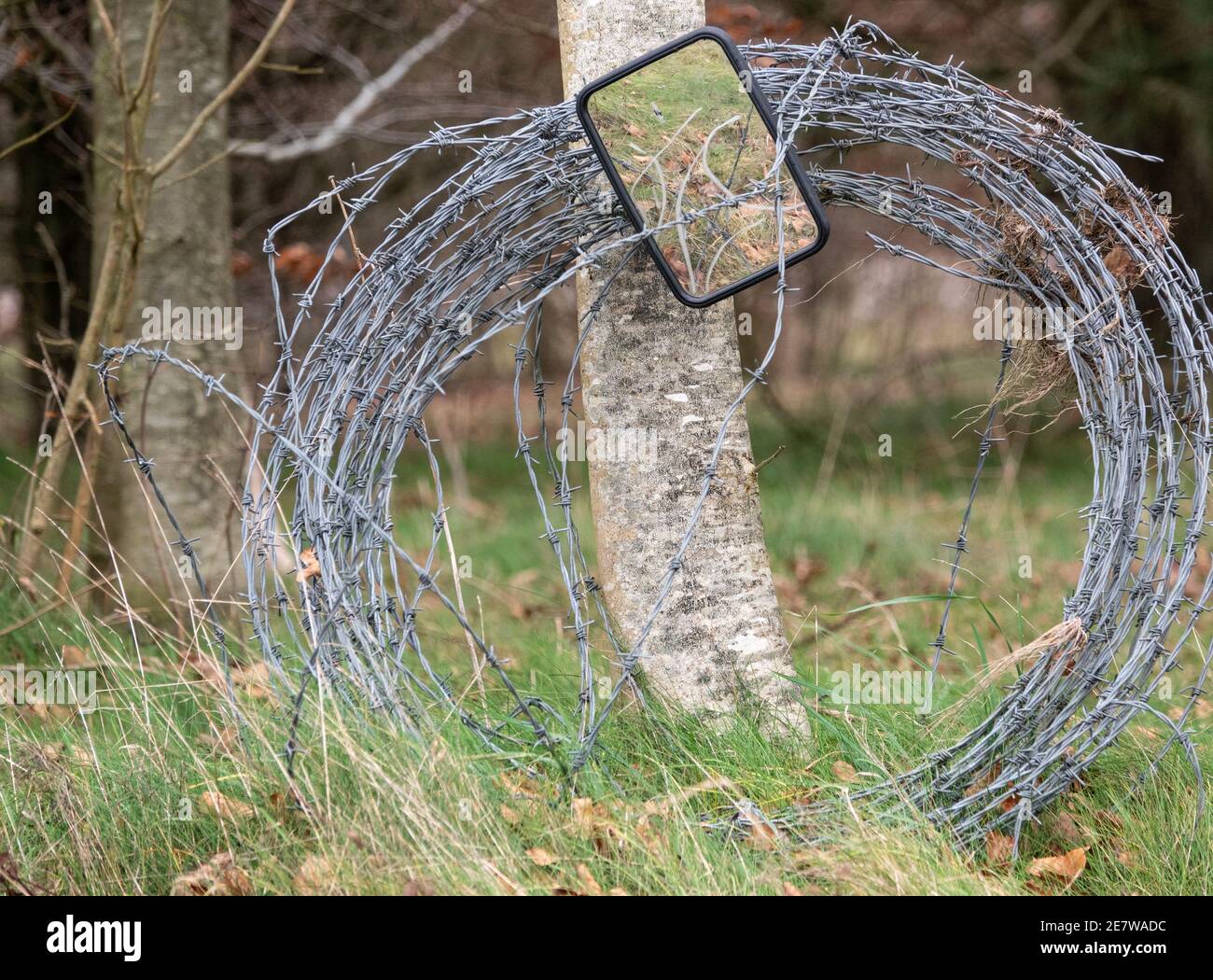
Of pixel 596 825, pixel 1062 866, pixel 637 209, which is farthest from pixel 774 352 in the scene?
pixel 1062 866

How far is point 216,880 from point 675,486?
54.8 inches

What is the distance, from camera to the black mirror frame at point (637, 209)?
263 cm

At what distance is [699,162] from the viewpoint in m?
2.79

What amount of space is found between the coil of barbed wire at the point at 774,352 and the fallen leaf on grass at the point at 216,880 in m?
0.33

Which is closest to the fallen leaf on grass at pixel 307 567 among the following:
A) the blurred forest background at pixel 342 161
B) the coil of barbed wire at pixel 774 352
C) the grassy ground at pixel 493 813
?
the coil of barbed wire at pixel 774 352

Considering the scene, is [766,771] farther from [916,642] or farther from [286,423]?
[916,642]

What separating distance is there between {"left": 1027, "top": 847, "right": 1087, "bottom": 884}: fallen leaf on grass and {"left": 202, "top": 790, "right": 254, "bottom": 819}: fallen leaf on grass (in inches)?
67.3

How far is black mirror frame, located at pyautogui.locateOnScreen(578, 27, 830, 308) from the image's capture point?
263cm

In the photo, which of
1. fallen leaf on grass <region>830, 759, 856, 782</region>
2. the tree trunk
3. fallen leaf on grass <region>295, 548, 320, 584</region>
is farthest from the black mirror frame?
the tree trunk

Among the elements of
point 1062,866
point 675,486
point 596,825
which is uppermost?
point 675,486

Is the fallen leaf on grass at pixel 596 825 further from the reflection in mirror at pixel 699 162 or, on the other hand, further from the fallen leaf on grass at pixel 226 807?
the reflection in mirror at pixel 699 162

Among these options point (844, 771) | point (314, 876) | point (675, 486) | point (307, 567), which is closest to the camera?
point (314, 876)

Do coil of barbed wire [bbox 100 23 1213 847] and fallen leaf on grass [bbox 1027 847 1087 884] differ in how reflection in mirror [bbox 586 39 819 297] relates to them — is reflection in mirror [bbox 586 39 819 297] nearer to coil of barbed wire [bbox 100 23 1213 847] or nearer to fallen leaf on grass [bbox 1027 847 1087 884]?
coil of barbed wire [bbox 100 23 1213 847]

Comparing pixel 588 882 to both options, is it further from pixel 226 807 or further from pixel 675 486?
pixel 675 486
